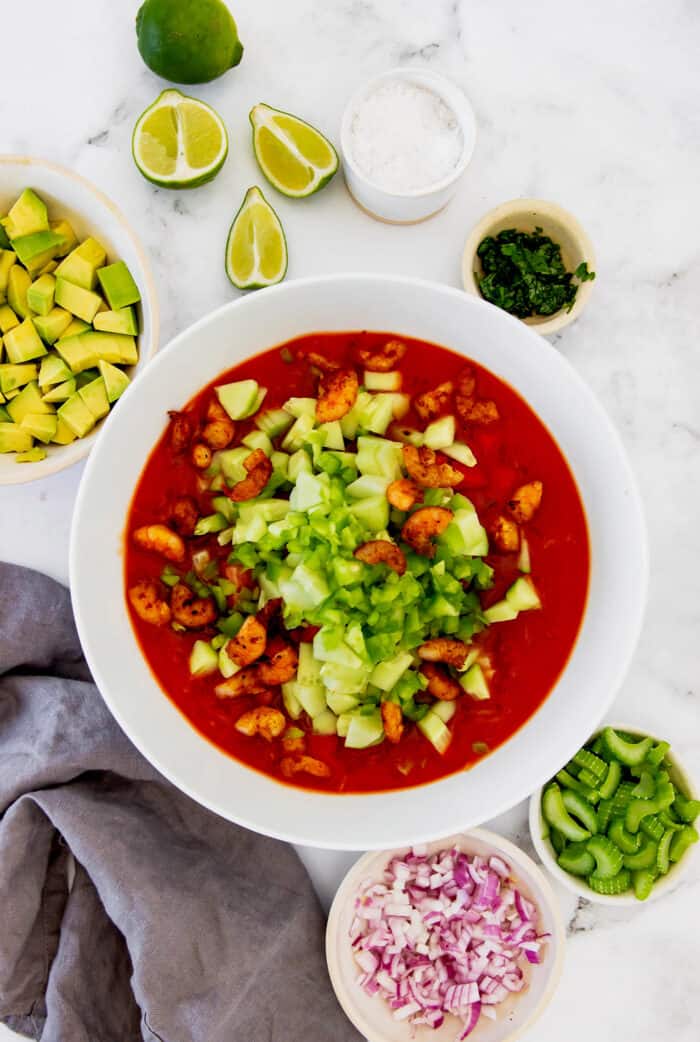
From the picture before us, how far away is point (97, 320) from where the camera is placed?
2424mm

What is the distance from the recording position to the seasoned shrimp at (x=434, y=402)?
7.26 feet

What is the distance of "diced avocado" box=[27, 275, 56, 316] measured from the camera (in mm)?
2424

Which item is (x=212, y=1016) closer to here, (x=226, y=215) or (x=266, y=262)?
(x=266, y=262)

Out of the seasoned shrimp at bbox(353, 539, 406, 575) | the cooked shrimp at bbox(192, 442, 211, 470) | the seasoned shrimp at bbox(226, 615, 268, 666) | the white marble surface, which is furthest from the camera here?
the white marble surface

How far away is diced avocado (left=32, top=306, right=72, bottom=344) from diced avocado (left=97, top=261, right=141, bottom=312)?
13 centimetres

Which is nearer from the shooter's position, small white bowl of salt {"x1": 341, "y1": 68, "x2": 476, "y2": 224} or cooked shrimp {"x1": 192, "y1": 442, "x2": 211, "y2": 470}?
cooked shrimp {"x1": 192, "y1": 442, "x2": 211, "y2": 470}

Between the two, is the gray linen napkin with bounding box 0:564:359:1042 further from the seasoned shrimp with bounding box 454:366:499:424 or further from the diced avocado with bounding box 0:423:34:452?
the seasoned shrimp with bounding box 454:366:499:424

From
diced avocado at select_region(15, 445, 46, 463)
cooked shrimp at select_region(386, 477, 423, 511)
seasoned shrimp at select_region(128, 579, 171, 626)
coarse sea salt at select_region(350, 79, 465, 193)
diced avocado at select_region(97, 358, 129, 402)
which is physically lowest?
seasoned shrimp at select_region(128, 579, 171, 626)

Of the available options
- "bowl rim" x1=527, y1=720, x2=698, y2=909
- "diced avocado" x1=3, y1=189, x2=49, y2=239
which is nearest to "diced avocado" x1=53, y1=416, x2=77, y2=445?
"diced avocado" x1=3, y1=189, x2=49, y2=239

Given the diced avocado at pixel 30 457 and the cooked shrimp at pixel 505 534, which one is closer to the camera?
the cooked shrimp at pixel 505 534

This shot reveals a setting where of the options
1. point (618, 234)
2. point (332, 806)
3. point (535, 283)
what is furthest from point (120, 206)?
point (332, 806)

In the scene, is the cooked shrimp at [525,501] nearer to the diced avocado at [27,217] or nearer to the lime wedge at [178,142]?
the lime wedge at [178,142]

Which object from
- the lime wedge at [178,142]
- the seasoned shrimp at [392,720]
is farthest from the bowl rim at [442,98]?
the seasoned shrimp at [392,720]

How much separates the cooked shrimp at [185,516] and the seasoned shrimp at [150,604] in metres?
0.15
